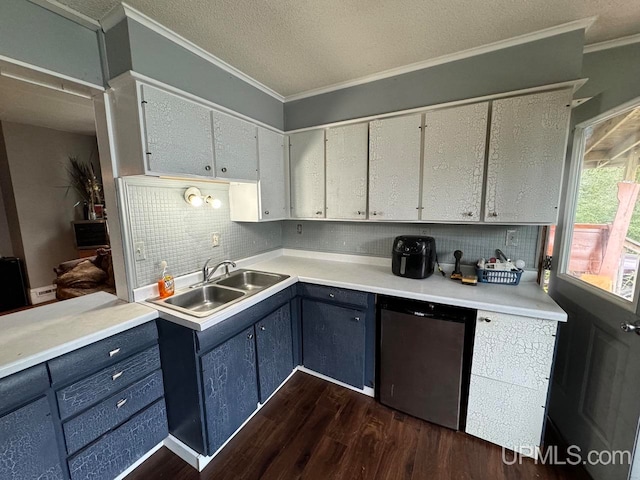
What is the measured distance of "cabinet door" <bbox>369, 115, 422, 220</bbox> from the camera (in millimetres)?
1931

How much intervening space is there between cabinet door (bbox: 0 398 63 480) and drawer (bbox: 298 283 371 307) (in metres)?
1.48

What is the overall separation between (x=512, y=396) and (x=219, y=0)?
2.65 metres

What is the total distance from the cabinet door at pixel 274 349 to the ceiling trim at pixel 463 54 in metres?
1.88

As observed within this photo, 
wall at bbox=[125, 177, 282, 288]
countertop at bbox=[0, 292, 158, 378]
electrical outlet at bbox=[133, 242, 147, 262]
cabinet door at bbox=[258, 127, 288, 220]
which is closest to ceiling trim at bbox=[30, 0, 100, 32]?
wall at bbox=[125, 177, 282, 288]

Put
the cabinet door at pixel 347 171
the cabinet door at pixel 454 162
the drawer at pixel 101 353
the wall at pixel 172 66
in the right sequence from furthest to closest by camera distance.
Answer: the cabinet door at pixel 347 171 < the cabinet door at pixel 454 162 < the wall at pixel 172 66 < the drawer at pixel 101 353

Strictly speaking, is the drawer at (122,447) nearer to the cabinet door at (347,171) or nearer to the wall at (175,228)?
the wall at (175,228)

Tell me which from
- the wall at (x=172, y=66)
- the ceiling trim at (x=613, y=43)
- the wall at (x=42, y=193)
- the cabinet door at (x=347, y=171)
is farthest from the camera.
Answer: the wall at (x=42, y=193)

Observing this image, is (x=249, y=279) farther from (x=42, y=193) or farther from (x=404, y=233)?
(x=42, y=193)

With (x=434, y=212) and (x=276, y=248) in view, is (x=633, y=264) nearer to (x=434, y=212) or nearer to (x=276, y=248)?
(x=434, y=212)

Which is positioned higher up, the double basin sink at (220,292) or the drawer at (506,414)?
the double basin sink at (220,292)

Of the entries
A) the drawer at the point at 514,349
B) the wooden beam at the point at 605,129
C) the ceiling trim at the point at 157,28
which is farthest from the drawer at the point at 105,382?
the wooden beam at the point at 605,129

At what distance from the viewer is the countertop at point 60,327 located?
3.46 feet

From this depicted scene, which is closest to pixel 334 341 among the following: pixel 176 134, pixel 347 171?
pixel 347 171

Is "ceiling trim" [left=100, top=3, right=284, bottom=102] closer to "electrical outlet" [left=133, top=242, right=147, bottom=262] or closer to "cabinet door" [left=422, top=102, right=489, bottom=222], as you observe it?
"electrical outlet" [left=133, top=242, right=147, bottom=262]
